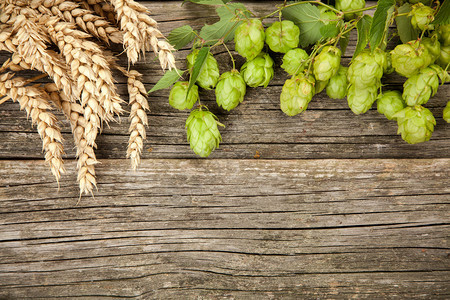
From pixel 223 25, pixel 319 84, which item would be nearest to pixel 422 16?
pixel 319 84

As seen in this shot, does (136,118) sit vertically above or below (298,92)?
below

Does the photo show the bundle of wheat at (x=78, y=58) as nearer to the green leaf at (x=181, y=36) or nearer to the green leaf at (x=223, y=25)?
the green leaf at (x=181, y=36)

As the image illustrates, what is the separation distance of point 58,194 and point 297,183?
1157 mm

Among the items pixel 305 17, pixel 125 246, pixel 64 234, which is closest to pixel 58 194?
pixel 64 234

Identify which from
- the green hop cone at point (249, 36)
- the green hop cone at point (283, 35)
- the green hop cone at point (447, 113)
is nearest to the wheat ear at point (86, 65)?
the green hop cone at point (249, 36)

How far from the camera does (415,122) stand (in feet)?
4.17

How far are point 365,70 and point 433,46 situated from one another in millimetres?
286

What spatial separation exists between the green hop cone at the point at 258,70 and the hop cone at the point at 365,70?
317 mm

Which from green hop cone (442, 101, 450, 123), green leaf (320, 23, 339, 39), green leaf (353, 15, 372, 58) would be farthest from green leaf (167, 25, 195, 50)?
green hop cone (442, 101, 450, 123)

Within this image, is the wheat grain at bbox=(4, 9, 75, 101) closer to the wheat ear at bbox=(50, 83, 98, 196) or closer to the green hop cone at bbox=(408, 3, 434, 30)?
the wheat ear at bbox=(50, 83, 98, 196)

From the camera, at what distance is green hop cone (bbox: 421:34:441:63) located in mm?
1219

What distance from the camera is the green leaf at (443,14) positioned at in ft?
3.66

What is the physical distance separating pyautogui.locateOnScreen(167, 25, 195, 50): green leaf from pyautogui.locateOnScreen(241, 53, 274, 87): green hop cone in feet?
0.86

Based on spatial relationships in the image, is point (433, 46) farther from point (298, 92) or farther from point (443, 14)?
point (298, 92)
